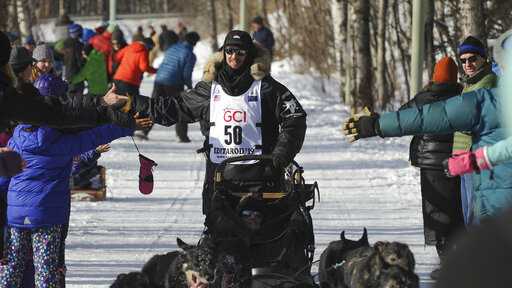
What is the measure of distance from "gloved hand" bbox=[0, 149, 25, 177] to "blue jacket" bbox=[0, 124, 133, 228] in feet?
3.47

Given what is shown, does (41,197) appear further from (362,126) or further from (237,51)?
(362,126)

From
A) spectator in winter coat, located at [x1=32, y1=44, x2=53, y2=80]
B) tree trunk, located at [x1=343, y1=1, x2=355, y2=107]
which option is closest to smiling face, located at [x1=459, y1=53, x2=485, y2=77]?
spectator in winter coat, located at [x1=32, y1=44, x2=53, y2=80]

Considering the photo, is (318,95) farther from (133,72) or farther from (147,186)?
(147,186)

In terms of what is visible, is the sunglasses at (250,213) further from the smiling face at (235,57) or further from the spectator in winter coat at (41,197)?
the smiling face at (235,57)

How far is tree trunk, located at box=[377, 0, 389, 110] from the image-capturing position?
2536 cm

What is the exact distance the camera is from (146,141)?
20.0m

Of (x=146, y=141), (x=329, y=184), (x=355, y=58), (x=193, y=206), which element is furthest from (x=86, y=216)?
(x=355, y=58)

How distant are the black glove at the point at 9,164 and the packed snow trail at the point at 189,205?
3.07 metres

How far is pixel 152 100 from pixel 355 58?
1787 centimetres

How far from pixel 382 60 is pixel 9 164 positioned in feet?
69.3

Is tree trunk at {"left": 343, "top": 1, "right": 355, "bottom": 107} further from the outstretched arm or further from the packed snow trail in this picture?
the outstretched arm

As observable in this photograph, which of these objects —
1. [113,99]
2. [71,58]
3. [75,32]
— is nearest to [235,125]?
[113,99]

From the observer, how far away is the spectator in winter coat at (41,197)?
20.9 feet

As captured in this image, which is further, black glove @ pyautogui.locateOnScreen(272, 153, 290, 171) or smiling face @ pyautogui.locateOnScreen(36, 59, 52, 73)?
smiling face @ pyautogui.locateOnScreen(36, 59, 52, 73)
